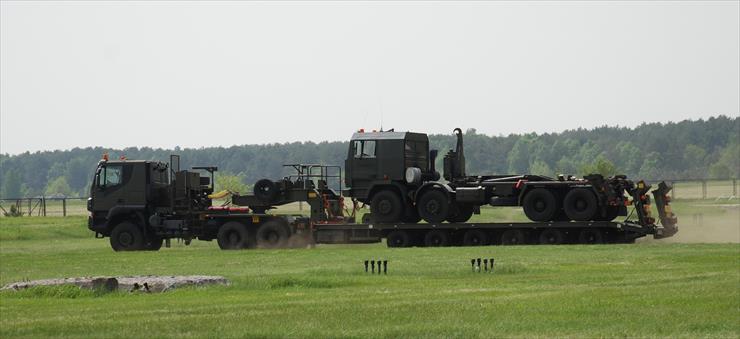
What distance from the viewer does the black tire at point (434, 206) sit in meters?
44.0

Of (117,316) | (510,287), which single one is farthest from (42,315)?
(510,287)

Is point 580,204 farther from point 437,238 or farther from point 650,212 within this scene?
point 437,238

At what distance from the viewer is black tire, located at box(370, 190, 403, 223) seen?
44.7 meters

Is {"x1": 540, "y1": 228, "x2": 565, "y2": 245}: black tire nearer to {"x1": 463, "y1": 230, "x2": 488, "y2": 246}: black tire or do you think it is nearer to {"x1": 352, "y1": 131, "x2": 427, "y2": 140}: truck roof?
{"x1": 463, "y1": 230, "x2": 488, "y2": 246}: black tire

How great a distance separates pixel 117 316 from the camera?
864 inches

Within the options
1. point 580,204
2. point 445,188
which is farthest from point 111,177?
point 580,204

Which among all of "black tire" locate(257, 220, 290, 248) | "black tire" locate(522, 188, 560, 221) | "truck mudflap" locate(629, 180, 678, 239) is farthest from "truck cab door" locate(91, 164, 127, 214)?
"truck mudflap" locate(629, 180, 678, 239)

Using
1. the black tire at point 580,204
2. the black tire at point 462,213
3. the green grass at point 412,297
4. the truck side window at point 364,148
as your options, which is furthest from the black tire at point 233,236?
the black tire at point 580,204

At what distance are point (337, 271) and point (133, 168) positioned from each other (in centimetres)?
1658

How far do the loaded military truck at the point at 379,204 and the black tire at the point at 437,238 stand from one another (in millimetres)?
31

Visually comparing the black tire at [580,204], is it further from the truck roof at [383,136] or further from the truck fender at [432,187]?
the truck roof at [383,136]

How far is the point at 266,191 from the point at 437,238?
6.37m

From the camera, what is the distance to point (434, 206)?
44156 mm

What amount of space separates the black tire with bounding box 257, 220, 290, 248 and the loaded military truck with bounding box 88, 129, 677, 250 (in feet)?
0.11
